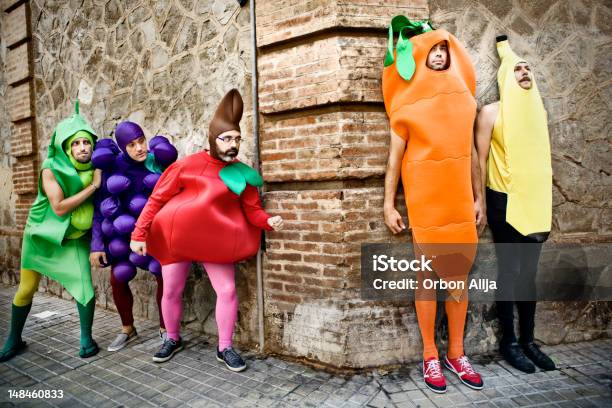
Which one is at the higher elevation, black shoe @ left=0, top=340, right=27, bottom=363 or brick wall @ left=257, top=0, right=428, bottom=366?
brick wall @ left=257, top=0, right=428, bottom=366

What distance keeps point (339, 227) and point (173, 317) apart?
61.8 inches

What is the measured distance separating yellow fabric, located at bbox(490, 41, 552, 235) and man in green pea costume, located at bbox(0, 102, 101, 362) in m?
3.27

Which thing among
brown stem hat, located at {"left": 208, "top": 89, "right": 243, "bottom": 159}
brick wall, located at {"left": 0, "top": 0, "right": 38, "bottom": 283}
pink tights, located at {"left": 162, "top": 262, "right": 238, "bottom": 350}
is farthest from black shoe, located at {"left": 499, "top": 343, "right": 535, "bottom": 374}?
brick wall, located at {"left": 0, "top": 0, "right": 38, "bottom": 283}

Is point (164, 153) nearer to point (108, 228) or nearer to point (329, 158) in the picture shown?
point (108, 228)

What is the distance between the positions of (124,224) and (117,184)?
32 cm

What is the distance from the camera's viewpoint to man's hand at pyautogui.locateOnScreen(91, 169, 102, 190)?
10.7 feet

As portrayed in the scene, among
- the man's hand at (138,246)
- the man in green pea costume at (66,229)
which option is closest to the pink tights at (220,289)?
the man's hand at (138,246)

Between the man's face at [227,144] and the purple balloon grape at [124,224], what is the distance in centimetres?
98

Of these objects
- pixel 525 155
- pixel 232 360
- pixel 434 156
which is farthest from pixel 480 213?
pixel 232 360

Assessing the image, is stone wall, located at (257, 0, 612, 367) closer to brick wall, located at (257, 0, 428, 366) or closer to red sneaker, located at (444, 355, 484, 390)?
brick wall, located at (257, 0, 428, 366)

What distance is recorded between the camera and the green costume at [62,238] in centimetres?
325

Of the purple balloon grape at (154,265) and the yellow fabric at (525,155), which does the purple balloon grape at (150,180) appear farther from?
the yellow fabric at (525,155)

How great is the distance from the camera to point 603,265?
347 centimetres

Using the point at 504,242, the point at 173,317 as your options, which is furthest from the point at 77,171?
the point at 504,242
